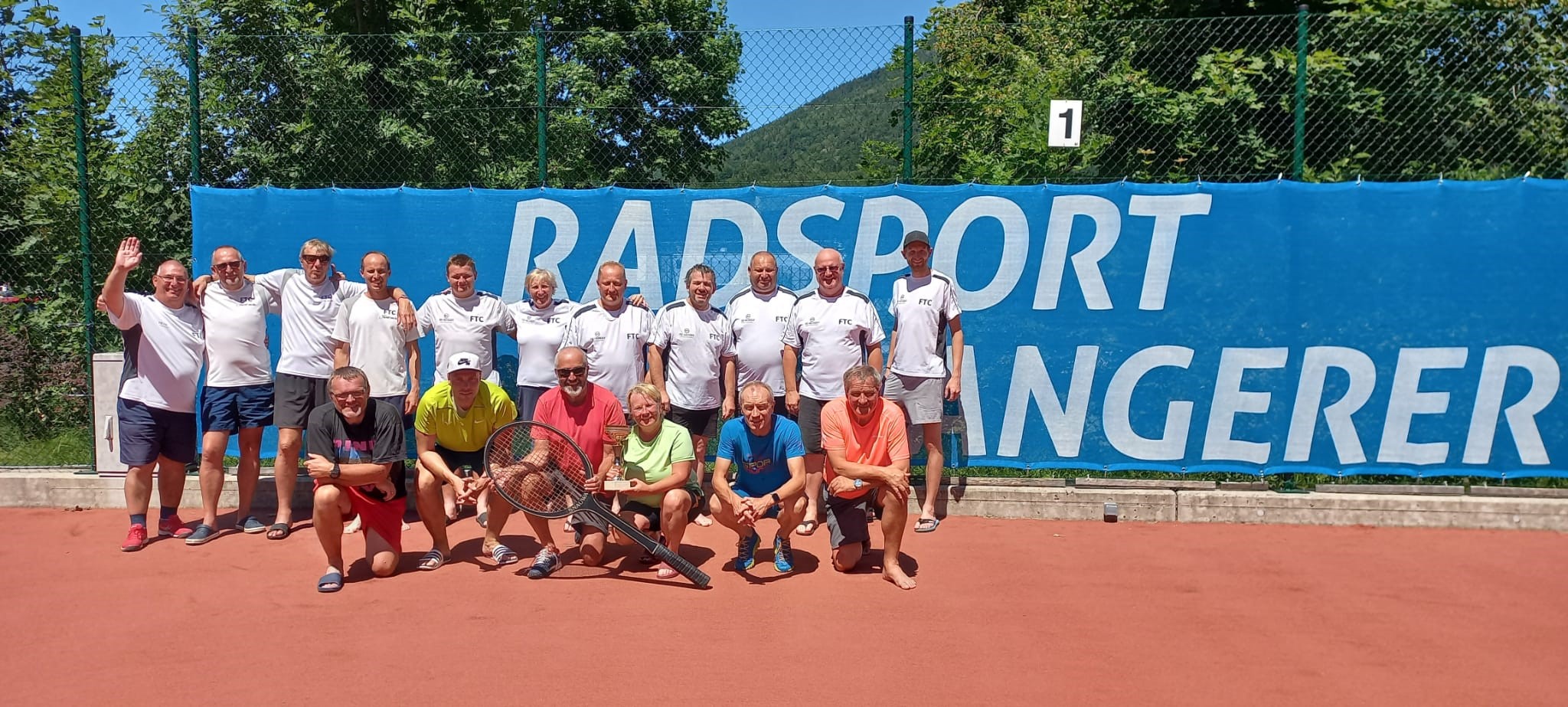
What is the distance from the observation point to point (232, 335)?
231 inches

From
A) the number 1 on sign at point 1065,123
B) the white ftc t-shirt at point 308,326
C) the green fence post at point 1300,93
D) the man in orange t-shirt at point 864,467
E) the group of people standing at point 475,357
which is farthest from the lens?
the number 1 on sign at point 1065,123

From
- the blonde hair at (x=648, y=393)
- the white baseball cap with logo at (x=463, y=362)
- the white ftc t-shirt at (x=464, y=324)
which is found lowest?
the blonde hair at (x=648, y=393)

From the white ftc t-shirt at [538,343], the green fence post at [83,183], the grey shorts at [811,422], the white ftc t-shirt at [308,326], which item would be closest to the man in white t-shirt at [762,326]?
the grey shorts at [811,422]

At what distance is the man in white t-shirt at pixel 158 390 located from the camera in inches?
226

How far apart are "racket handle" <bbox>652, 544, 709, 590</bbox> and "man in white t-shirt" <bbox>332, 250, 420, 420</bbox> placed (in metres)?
1.85

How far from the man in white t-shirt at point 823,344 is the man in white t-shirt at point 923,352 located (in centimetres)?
15

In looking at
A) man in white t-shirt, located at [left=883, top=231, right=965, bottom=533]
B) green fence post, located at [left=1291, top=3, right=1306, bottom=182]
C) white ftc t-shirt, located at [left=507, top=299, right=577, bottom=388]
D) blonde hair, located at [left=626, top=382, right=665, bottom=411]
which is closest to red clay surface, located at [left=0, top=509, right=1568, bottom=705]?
man in white t-shirt, located at [left=883, top=231, right=965, bottom=533]

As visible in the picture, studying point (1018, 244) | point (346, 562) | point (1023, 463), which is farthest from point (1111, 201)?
point (346, 562)

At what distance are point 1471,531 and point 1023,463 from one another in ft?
8.35

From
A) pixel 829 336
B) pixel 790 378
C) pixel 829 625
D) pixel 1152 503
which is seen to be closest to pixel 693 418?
pixel 790 378

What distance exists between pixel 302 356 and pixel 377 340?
468 millimetres

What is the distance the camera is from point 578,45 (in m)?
9.46

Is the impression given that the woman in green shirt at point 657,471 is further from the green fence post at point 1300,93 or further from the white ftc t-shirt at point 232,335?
the green fence post at point 1300,93

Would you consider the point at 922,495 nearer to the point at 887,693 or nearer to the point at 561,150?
the point at 887,693
